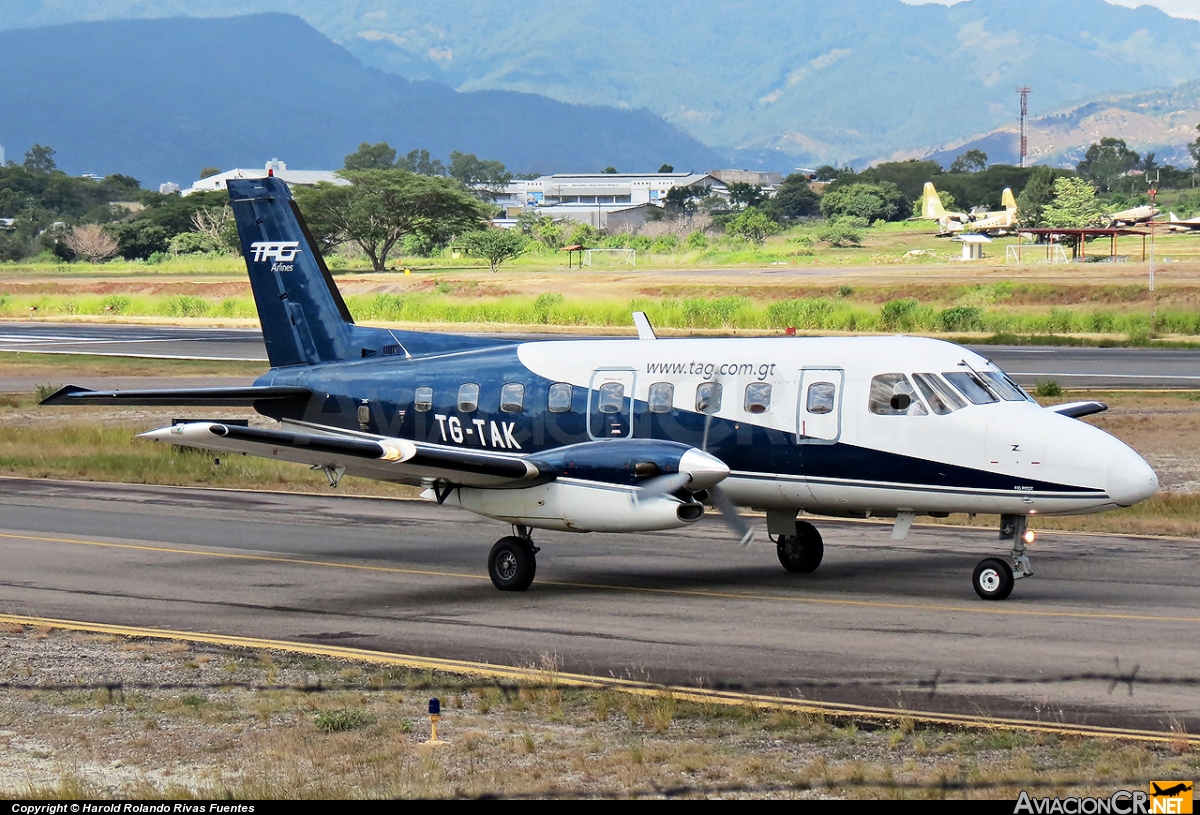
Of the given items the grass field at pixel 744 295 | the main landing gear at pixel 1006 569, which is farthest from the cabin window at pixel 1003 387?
the grass field at pixel 744 295

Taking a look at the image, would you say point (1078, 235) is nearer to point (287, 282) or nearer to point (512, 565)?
point (287, 282)

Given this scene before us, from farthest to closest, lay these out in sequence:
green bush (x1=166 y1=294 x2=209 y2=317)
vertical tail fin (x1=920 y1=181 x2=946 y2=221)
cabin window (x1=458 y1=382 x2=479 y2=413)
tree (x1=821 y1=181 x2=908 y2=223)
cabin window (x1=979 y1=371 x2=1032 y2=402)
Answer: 1. tree (x1=821 y1=181 x2=908 y2=223)
2. vertical tail fin (x1=920 y1=181 x2=946 y2=221)
3. green bush (x1=166 y1=294 x2=209 y2=317)
4. cabin window (x1=458 y1=382 x2=479 y2=413)
5. cabin window (x1=979 y1=371 x2=1032 y2=402)

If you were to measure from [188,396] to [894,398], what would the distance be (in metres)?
10.3

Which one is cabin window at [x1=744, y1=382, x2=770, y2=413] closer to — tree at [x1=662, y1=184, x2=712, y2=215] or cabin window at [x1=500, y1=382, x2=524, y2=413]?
cabin window at [x1=500, y1=382, x2=524, y2=413]

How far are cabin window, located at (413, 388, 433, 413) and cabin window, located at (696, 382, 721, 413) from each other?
4.22 m

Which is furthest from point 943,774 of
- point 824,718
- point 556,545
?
point 556,545

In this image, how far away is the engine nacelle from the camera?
17.3m

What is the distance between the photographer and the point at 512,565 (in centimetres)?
1920

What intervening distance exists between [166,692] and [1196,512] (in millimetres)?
18292

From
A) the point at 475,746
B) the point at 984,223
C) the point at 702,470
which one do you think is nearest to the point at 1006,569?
the point at 702,470

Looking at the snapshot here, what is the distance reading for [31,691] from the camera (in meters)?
14.4

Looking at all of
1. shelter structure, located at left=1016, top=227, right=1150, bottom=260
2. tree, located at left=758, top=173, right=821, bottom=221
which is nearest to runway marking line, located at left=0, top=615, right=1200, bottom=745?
shelter structure, located at left=1016, top=227, right=1150, bottom=260

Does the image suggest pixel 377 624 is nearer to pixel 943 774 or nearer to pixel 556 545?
pixel 556 545

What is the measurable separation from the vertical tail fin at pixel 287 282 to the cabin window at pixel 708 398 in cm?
636
